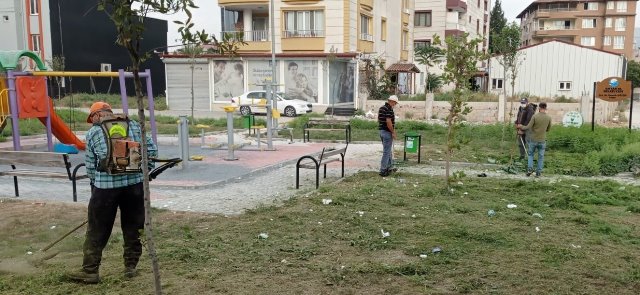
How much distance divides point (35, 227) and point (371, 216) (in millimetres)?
4550

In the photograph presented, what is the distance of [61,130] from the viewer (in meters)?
15.7

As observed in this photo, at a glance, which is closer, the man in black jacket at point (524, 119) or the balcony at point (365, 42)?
the man in black jacket at point (524, 119)

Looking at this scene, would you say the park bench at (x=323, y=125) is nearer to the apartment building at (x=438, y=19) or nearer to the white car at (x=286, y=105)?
the white car at (x=286, y=105)

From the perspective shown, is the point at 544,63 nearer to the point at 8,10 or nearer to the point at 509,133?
the point at 509,133

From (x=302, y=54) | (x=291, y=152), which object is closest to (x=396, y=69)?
(x=302, y=54)

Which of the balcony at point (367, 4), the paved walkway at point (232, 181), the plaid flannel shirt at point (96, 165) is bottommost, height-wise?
the paved walkway at point (232, 181)

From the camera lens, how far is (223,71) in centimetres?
3653

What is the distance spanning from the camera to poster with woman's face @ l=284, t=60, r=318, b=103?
1356 inches

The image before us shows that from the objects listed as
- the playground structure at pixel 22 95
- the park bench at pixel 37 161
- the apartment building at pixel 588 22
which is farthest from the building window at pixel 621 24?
the park bench at pixel 37 161

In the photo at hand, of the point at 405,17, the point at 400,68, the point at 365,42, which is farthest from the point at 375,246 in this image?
the point at 405,17

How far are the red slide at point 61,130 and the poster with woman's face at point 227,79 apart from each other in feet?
67.0

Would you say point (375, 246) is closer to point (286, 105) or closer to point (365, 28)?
point (286, 105)

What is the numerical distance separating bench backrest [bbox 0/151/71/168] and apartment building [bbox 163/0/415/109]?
2393cm

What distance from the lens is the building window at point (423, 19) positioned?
5834 centimetres
